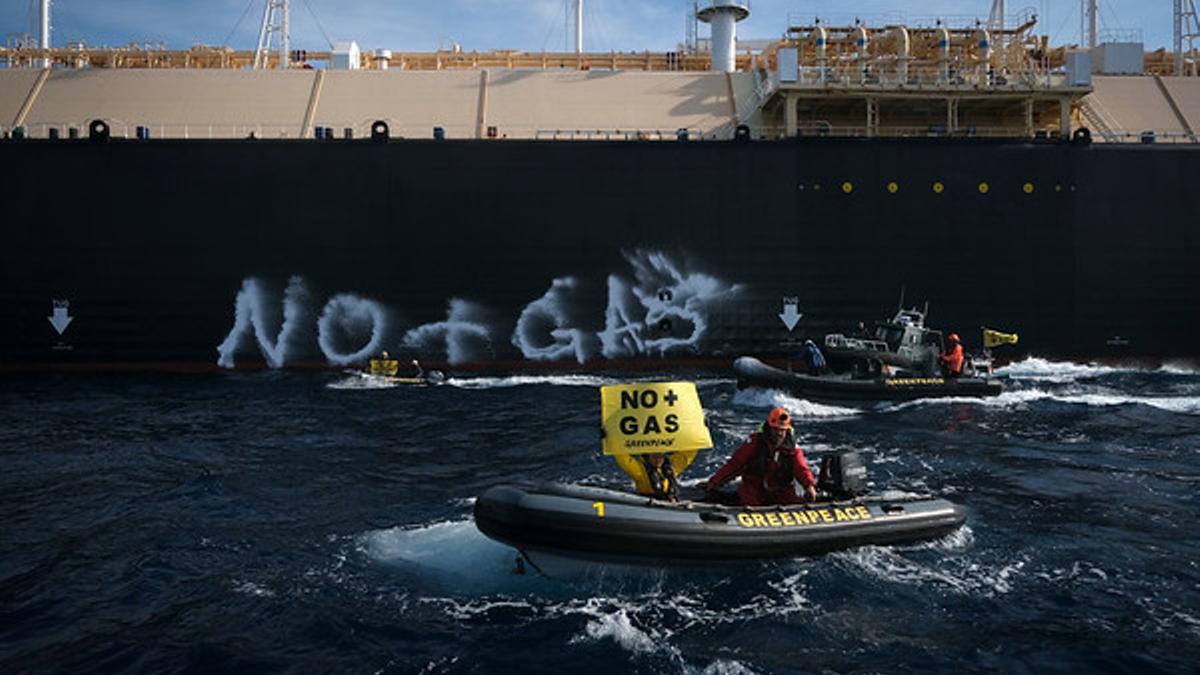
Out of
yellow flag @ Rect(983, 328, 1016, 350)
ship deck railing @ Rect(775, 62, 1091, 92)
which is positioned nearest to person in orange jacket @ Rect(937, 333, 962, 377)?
yellow flag @ Rect(983, 328, 1016, 350)

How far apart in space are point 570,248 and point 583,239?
0.52 metres

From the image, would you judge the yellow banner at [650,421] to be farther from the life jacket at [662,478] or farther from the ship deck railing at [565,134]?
the ship deck railing at [565,134]

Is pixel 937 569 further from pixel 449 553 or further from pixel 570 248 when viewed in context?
pixel 570 248

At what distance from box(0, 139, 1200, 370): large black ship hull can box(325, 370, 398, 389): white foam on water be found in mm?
1850

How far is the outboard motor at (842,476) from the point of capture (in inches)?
422

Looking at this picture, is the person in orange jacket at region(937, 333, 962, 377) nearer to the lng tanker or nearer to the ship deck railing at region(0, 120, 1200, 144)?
the lng tanker

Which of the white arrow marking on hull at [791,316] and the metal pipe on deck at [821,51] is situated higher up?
the metal pipe on deck at [821,51]

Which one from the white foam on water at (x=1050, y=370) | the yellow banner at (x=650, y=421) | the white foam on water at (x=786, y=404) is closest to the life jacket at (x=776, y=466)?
the yellow banner at (x=650, y=421)

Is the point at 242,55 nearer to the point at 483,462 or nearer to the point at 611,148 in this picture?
the point at 611,148

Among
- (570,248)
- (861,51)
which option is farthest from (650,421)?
(861,51)

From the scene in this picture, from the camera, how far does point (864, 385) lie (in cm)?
2112

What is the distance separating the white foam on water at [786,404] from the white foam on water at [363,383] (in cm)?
1015

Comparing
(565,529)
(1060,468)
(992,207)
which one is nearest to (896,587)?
(565,529)

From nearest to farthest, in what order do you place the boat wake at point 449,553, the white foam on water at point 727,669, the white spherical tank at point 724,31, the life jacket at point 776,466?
the white foam on water at point 727,669 → the boat wake at point 449,553 → the life jacket at point 776,466 → the white spherical tank at point 724,31
